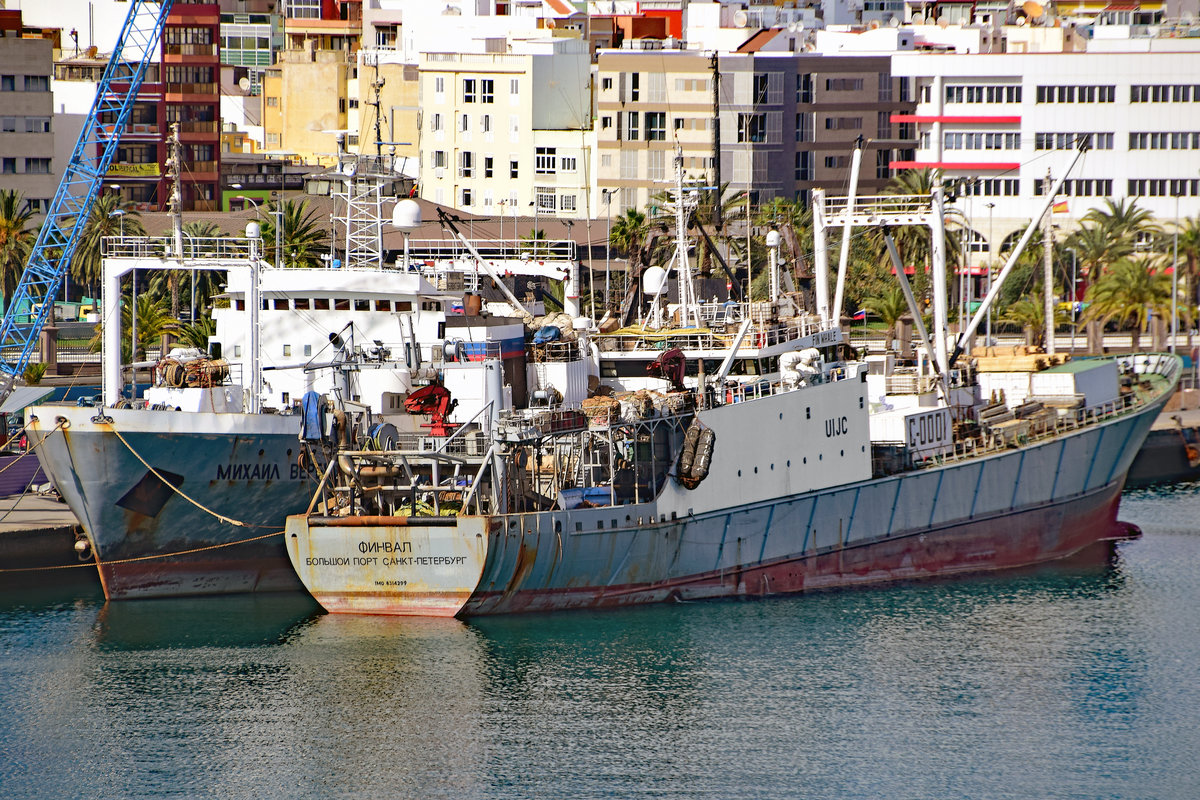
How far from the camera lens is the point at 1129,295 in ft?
220

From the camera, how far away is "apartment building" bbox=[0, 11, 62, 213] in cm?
7725

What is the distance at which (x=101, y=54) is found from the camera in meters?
104

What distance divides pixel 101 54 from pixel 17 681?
83.0 m

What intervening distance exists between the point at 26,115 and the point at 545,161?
27.9 meters

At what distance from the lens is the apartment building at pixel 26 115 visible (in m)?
77.2

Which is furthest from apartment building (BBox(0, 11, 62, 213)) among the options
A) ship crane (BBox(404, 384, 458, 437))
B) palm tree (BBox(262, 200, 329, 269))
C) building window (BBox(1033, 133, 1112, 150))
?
building window (BBox(1033, 133, 1112, 150))

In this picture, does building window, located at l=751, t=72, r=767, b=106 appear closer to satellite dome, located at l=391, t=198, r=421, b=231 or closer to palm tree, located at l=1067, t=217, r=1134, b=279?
palm tree, located at l=1067, t=217, r=1134, b=279

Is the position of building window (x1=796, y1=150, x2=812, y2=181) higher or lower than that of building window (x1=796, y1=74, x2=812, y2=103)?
lower

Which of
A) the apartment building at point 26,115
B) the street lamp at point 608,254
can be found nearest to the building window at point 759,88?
the street lamp at point 608,254

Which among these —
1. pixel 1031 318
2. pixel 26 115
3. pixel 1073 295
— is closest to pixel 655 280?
pixel 1031 318

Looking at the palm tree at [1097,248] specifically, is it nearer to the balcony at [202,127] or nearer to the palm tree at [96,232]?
the palm tree at [96,232]

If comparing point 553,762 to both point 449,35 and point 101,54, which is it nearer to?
point 449,35

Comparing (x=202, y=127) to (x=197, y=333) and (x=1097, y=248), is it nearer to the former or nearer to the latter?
(x=197, y=333)

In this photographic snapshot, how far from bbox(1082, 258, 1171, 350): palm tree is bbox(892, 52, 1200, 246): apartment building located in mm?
17463
